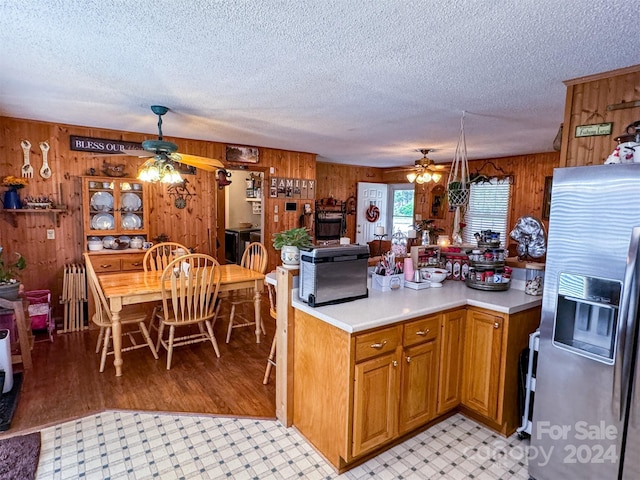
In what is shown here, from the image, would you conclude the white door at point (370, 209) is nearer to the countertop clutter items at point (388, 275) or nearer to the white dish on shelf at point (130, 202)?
the white dish on shelf at point (130, 202)

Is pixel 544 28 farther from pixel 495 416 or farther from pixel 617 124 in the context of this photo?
pixel 495 416

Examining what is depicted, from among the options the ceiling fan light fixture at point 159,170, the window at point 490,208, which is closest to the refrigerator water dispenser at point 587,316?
the ceiling fan light fixture at point 159,170

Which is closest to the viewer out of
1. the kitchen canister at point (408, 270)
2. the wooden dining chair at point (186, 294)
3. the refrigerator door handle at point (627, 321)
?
the refrigerator door handle at point (627, 321)

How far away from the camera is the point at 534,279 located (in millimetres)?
2703

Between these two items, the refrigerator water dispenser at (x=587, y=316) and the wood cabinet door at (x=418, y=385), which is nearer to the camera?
the refrigerator water dispenser at (x=587, y=316)

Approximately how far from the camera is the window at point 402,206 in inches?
326

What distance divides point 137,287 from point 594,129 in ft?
12.0

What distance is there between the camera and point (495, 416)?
94.8 inches

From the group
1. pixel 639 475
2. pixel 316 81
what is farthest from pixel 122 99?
pixel 639 475

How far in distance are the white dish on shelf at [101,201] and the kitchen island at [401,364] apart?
10.9ft

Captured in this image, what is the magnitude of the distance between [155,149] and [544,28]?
297 cm

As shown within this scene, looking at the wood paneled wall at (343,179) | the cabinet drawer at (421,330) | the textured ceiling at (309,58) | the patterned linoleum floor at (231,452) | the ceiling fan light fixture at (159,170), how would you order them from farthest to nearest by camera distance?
1. the wood paneled wall at (343,179)
2. the ceiling fan light fixture at (159,170)
3. the cabinet drawer at (421,330)
4. the patterned linoleum floor at (231,452)
5. the textured ceiling at (309,58)

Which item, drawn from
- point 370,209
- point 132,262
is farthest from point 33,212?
point 370,209

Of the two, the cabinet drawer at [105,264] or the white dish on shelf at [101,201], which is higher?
the white dish on shelf at [101,201]
